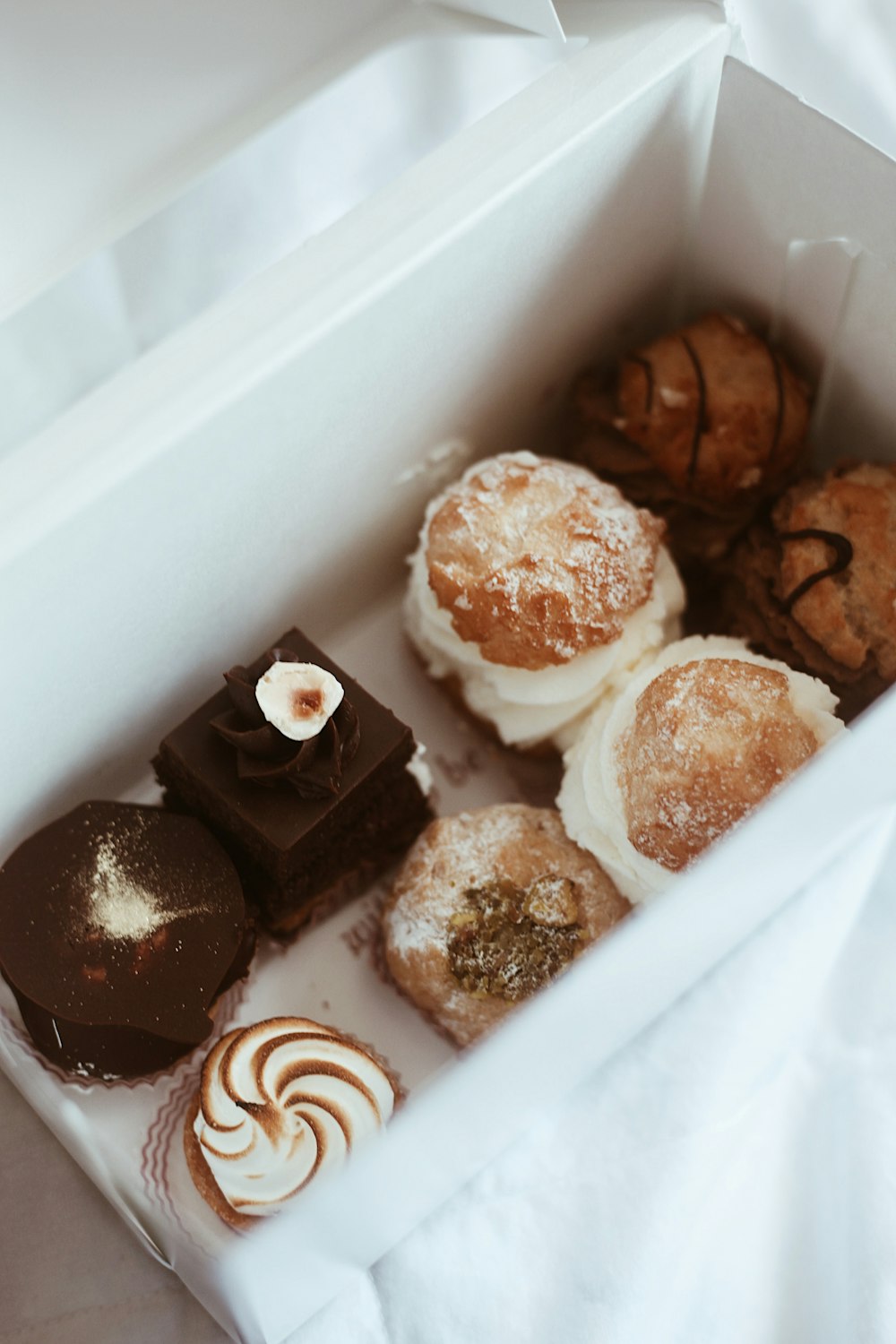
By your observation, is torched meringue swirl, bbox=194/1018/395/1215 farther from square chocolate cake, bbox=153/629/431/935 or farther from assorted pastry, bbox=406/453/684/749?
assorted pastry, bbox=406/453/684/749

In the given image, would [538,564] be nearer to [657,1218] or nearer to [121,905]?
[121,905]

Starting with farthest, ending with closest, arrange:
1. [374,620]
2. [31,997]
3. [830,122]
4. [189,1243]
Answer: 1. [374,620]
2. [830,122]
3. [31,997]
4. [189,1243]

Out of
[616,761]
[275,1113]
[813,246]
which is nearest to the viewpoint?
[275,1113]

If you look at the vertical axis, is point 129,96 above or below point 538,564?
above

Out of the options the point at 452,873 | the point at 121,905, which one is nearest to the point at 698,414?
the point at 452,873

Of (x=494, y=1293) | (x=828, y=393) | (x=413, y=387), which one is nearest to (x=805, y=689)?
(x=828, y=393)

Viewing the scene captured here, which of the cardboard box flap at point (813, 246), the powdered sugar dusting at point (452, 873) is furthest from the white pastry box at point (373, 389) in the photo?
the powdered sugar dusting at point (452, 873)

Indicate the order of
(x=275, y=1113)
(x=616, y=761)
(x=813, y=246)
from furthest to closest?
(x=813, y=246), (x=616, y=761), (x=275, y=1113)

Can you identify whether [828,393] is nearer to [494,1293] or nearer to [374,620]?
[374,620]
